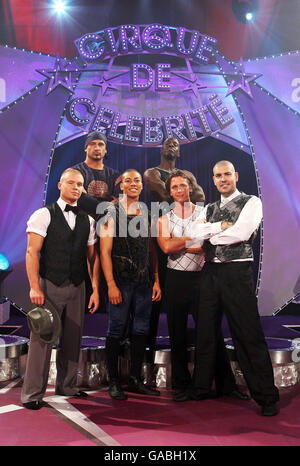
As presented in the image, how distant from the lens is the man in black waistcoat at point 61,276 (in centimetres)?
304

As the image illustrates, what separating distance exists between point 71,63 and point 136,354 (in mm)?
4822

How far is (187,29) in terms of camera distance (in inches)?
267

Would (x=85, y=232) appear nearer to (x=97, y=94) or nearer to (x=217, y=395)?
(x=217, y=395)

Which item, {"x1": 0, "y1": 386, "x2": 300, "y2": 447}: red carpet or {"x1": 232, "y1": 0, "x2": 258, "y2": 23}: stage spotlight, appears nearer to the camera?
{"x1": 0, "y1": 386, "x2": 300, "y2": 447}: red carpet

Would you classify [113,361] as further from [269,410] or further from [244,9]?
[244,9]

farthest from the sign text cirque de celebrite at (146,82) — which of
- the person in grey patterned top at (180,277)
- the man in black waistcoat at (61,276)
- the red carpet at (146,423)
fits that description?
the red carpet at (146,423)

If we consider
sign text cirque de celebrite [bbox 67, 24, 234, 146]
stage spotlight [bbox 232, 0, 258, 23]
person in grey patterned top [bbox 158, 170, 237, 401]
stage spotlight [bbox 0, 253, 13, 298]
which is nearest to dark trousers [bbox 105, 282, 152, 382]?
person in grey patterned top [bbox 158, 170, 237, 401]

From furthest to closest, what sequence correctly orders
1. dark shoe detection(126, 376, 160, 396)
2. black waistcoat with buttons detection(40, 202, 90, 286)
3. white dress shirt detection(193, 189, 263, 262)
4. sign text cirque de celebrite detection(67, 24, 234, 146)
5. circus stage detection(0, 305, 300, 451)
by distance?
sign text cirque de celebrite detection(67, 24, 234, 146)
dark shoe detection(126, 376, 160, 396)
black waistcoat with buttons detection(40, 202, 90, 286)
white dress shirt detection(193, 189, 263, 262)
circus stage detection(0, 305, 300, 451)

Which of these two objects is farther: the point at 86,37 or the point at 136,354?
the point at 86,37

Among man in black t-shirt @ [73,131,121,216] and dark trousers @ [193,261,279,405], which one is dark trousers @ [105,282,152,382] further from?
man in black t-shirt @ [73,131,121,216]

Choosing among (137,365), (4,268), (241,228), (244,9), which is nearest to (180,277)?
(241,228)

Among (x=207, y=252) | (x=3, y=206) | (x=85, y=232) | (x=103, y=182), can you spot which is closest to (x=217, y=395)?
(x=207, y=252)

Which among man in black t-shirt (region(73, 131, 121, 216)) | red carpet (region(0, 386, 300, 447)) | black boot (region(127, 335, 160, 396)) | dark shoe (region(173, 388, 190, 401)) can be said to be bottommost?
red carpet (region(0, 386, 300, 447))

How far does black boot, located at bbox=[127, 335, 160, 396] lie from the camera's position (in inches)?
132
